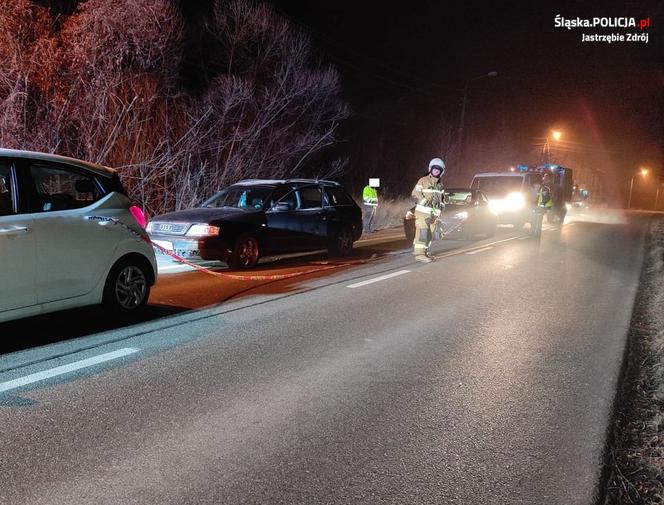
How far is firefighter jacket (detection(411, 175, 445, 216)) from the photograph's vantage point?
34.7ft

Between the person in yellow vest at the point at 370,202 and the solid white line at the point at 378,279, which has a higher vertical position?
the person in yellow vest at the point at 370,202

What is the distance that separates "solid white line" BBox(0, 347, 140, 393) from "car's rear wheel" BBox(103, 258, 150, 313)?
1005mm

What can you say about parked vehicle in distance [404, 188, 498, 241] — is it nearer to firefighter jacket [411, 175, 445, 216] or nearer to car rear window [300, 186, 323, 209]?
car rear window [300, 186, 323, 209]

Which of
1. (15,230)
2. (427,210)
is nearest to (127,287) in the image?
(15,230)

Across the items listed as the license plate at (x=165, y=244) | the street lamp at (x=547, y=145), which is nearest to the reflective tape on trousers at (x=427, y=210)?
the license plate at (x=165, y=244)

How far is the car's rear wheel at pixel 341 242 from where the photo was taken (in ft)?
39.0

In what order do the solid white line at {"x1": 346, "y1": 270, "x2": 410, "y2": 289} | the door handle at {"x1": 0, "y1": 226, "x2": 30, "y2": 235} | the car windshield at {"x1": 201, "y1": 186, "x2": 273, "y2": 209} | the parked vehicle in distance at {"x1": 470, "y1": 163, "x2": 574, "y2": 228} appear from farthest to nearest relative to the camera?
the parked vehicle in distance at {"x1": 470, "y1": 163, "x2": 574, "y2": 228}, the car windshield at {"x1": 201, "y1": 186, "x2": 273, "y2": 209}, the solid white line at {"x1": 346, "y1": 270, "x2": 410, "y2": 289}, the door handle at {"x1": 0, "y1": 226, "x2": 30, "y2": 235}

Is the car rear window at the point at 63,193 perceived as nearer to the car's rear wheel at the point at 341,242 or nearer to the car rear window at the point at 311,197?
the car rear window at the point at 311,197

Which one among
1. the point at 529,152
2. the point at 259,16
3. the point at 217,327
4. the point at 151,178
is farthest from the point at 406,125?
the point at 217,327

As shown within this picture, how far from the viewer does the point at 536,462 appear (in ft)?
10.6

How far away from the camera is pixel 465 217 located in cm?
1580

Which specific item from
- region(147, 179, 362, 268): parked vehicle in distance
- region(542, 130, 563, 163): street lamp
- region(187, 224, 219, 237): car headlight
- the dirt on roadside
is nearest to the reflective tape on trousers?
region(147, 179, 362, 268): parked vehicle in distance

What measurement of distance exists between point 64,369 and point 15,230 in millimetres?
1343

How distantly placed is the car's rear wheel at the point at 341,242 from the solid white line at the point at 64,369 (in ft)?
23.5
